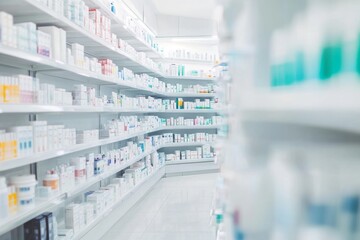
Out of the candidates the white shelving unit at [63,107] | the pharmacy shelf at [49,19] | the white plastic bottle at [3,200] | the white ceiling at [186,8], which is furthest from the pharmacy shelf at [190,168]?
the white plastic bottle at [3,200]

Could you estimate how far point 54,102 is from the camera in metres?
2.87

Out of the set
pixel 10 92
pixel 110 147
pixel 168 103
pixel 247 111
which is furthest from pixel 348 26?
pixel 168 103

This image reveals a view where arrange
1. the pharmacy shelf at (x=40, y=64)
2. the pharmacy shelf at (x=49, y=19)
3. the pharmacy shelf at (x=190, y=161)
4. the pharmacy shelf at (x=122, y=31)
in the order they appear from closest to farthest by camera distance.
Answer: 1. the pharmacy shelf at (x=40, y=64)
2. the pharmacy shelf at (x=49, y=19)
3. the pharmacy shelf at (x=122, y=31)
4. the pharmacy shelf at (x=190, y=161)

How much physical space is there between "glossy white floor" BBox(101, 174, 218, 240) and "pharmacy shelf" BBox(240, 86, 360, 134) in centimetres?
352

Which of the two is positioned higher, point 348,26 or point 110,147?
point 348,26

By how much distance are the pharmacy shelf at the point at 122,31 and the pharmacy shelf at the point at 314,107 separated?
10.2ft

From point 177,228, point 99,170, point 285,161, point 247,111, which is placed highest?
point 247,111

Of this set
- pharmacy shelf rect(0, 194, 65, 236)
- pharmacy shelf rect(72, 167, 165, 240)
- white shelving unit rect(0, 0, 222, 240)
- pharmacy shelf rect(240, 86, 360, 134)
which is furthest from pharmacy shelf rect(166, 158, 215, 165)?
pharmacy shelf rect(240, 86, 360, 134)

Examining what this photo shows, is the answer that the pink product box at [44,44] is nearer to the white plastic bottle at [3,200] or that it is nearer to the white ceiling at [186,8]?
the white plastic bottle at [3,200]

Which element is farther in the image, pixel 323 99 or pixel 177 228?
pixel 177 228

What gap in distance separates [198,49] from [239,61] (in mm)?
8257

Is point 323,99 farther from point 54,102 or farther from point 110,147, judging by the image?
point 110,147

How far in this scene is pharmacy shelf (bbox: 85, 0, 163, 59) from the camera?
3.75 metres

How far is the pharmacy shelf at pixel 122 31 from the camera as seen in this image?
375 cm
